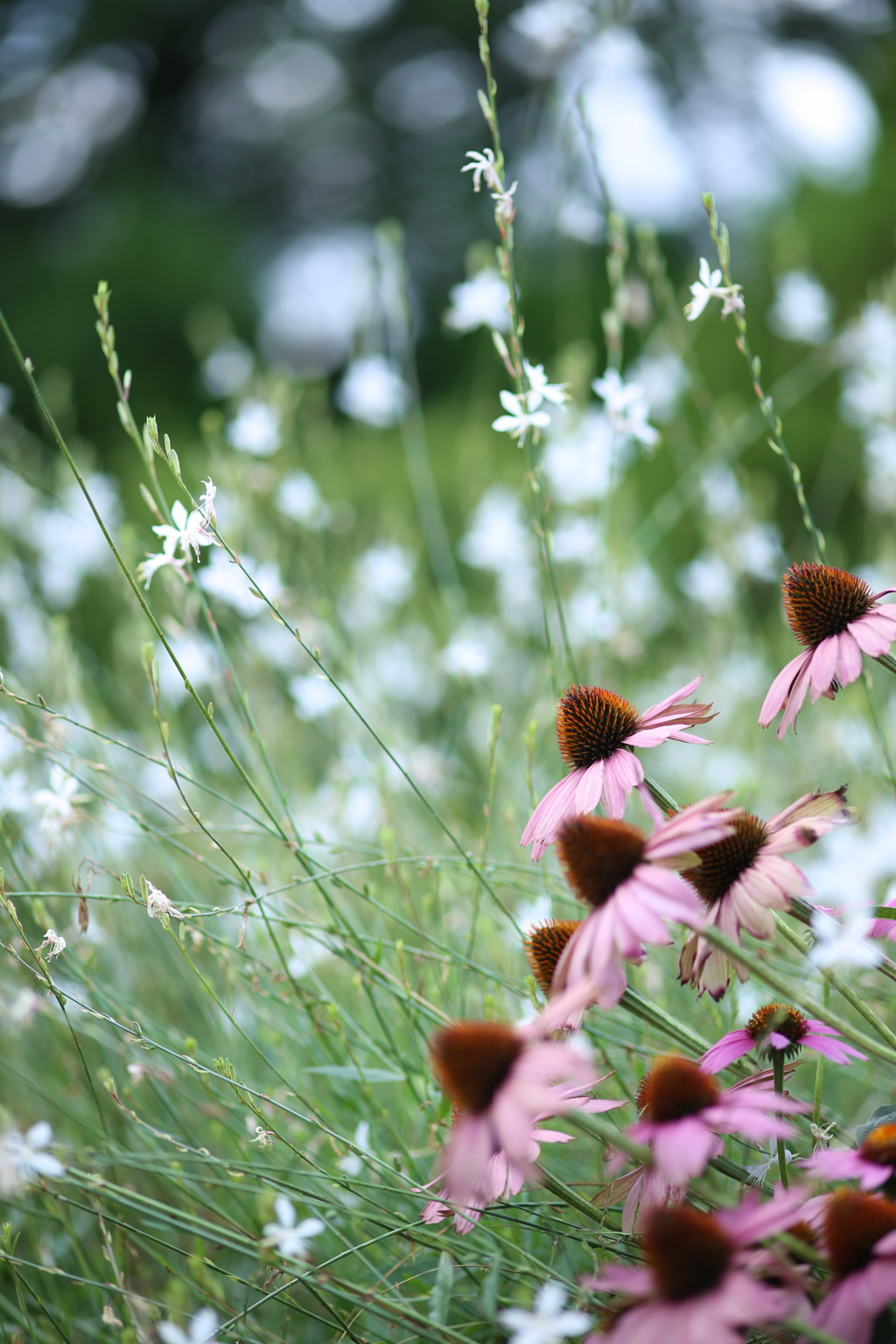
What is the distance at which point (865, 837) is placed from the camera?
1.63 m

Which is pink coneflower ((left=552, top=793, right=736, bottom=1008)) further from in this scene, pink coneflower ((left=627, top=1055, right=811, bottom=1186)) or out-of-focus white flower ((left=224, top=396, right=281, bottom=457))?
out-of-focus white flower ((left=224, top=396, right=281, bottom=457))

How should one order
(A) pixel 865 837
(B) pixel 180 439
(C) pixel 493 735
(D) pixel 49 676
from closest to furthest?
1. (C) pixel 493 735
2. (A) pixel 865 837
3. (D) pixel 49 676
4. (B) pixel 180 439

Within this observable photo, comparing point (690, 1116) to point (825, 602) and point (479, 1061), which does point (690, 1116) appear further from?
point (825, 602)

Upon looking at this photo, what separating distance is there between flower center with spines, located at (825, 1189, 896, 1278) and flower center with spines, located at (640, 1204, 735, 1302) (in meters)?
0.07

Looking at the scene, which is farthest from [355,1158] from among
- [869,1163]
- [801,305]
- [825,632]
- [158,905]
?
[801,305]

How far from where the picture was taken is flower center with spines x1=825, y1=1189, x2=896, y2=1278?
23.7 inches

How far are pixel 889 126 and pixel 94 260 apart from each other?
7.67 meters

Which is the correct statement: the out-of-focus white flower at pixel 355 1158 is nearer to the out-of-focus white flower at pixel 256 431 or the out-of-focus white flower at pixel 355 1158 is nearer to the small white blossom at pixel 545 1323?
the small white blossom at pixel 545 1323

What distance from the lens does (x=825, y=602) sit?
90 cm

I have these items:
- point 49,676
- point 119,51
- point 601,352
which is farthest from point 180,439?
point 119,51

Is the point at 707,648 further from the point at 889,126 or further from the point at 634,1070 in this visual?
the point at 889,126

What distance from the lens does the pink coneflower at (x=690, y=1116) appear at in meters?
0.60

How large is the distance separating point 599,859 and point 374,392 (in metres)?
1.67

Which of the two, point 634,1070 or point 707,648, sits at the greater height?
point 634,1070
